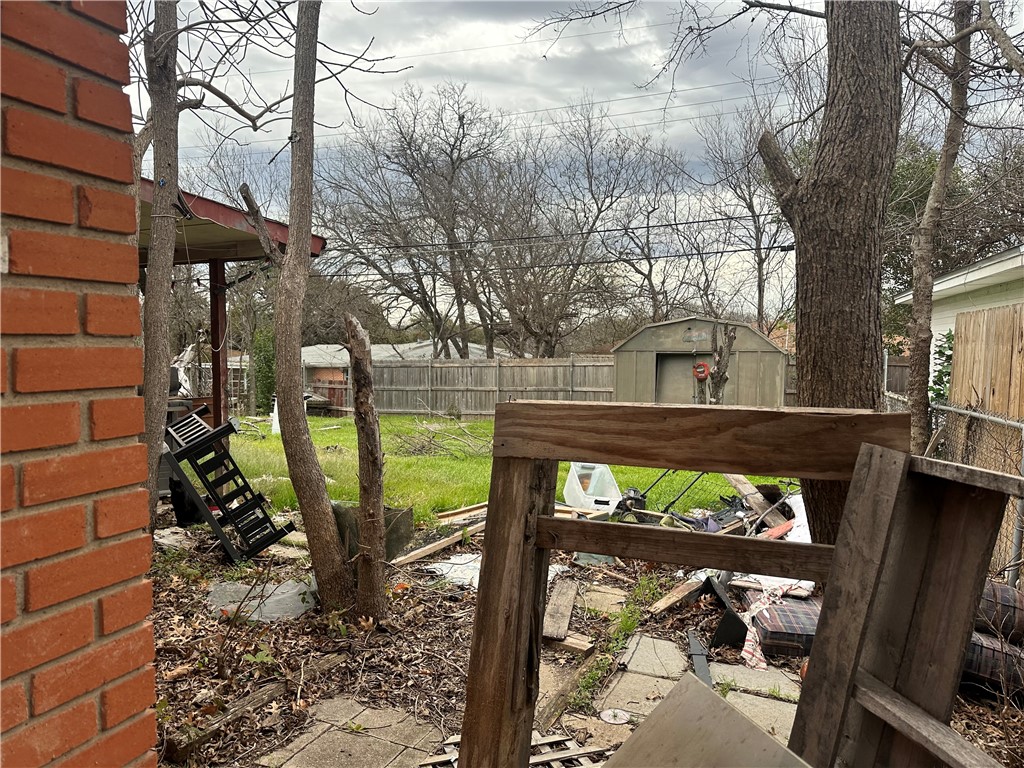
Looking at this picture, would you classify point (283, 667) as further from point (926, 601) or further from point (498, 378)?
point (498, 378)

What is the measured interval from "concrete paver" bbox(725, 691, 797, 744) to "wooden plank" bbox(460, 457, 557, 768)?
6.66ft

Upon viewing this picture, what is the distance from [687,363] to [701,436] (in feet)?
46.6

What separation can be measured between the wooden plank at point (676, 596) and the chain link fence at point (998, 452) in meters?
1.95

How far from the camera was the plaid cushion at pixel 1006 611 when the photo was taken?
3.62m

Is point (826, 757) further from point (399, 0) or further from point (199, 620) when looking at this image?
point (399, 0)

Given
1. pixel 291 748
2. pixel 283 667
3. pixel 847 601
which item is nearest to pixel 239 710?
pixel 291 748

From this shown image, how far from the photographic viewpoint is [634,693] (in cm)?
386

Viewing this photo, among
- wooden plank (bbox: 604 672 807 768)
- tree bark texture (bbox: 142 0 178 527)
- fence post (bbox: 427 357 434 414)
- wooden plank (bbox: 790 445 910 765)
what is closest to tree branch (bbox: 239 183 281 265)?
tree bark texture (bbox: 142 0 178 527)

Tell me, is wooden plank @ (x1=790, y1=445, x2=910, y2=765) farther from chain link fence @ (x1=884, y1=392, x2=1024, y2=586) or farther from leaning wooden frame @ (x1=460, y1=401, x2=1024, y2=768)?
chain link fence @ (x1=884, y1=392, x2=1024, y2=586)

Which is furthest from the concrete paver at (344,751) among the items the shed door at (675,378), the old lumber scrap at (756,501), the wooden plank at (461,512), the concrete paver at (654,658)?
the shed door at (675,378)

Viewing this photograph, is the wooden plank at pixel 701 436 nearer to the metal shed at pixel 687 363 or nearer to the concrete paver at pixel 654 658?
the concrete paver at pixel 654 658

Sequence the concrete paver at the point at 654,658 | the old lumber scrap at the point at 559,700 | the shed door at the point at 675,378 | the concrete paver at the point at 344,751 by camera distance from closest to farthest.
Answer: the concrete paver at the point at 344,751 → the old lumber scrap at the point at 559,700 → the concrete paver at the point at 654,658 → the shed door at the point at 675,378

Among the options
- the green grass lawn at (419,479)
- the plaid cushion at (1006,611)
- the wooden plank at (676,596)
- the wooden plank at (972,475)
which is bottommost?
the wooden plank at (676,596)

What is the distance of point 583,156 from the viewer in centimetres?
2084
